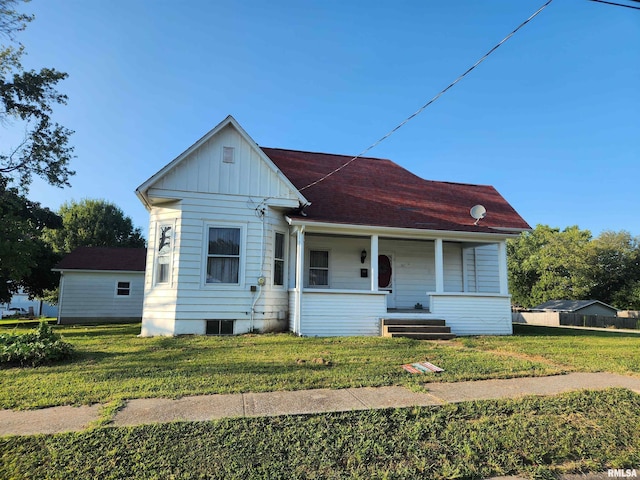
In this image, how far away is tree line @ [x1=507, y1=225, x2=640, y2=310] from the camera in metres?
41.2

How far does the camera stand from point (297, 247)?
1165 cm

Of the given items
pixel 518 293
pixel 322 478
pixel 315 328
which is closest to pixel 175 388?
pixel 322 478

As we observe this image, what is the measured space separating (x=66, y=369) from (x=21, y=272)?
43.6 feet

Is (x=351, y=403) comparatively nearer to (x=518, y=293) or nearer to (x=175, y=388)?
(x=175, y=388)

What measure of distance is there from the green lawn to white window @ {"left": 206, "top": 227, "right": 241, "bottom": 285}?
177 centimetres

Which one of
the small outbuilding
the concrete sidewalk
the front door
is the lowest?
the small outbuilding

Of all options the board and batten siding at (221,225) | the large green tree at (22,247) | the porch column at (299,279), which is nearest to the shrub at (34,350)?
the board and batten siding at (221,225)

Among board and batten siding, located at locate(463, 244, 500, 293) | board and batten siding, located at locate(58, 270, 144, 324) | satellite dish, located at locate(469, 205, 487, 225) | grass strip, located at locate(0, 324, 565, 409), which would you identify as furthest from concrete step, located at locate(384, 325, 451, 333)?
board and batten siding, located at locate(58, 270, 144, 324)

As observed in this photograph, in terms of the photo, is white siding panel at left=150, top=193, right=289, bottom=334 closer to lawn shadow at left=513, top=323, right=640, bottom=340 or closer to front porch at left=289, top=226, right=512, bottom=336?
front porch at left=289, top=226, right=512, bottom=336

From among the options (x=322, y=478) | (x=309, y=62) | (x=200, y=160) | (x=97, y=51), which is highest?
(x=97, y=51)

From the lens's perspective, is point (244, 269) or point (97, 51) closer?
point (244, 269)

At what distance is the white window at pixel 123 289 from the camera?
20172mm

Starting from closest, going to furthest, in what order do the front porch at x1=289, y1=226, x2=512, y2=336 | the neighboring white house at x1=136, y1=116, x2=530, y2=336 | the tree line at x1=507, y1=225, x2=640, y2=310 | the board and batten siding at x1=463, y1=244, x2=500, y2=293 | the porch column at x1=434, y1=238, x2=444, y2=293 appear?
the neighboring white house at x1=136, y1=116, x2=530, y2=336
the front porch at x1=289, y1=226, x2=512, y2=336
the porch column at x1=434, y1=238, x2=444, y2=293
the board and batten siding at x1=463, y1=244, x2=500, y2=293
the tree line at x1=507, y1=225, x2=640, y2=310

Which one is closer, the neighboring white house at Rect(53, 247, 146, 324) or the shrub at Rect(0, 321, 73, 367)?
the shrub at Rect(0, 321, 73, 367)
